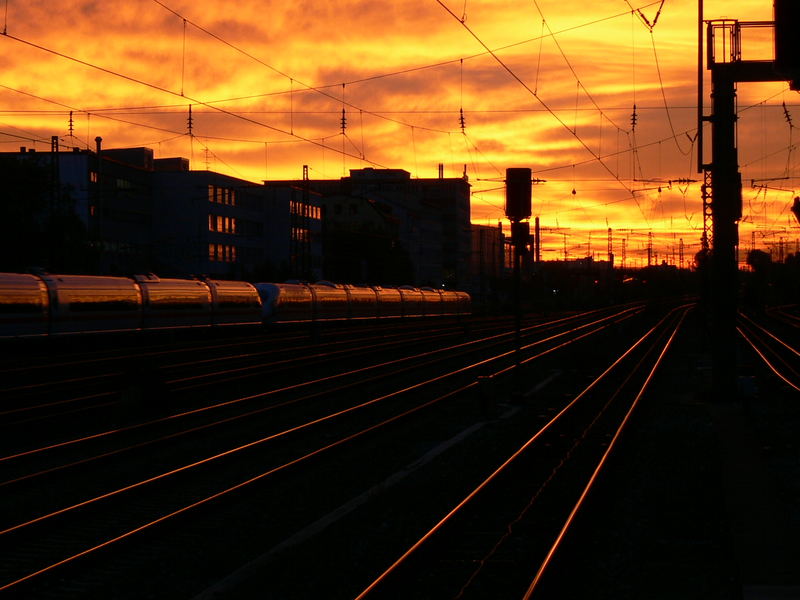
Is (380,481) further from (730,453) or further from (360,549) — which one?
(730,453)

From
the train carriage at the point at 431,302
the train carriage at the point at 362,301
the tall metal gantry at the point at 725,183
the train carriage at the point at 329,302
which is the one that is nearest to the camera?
the tall metal gantry at the point at 725,183

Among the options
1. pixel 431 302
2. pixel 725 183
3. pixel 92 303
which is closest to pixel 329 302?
pixel 431 302

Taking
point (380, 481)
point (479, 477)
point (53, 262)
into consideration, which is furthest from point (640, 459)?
point (53, 262)

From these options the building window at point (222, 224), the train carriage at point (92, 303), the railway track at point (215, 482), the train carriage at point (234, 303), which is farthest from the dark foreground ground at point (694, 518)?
the building window at point (222, 224)

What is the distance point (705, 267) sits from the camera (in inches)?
1624

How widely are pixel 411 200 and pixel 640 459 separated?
472 feet

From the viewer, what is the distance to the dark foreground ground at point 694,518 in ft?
26.5

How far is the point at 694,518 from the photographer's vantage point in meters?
10.6

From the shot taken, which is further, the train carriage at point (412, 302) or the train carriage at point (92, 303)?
the train carriage at point (412, 302)

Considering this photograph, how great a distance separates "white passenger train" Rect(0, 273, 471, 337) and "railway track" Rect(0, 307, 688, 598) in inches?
536

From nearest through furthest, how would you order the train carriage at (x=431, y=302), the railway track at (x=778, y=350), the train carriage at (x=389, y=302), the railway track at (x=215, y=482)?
the railway track at (x=215, y=482) → the railway track at (x=778, y=350) → the train carriage at (x=389, y=302) → the train carriage at (x=431, y=302)

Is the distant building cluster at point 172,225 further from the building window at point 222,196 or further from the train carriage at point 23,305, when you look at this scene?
the train carriage at point 23,305

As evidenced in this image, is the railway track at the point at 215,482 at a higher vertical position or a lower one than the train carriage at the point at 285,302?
lower

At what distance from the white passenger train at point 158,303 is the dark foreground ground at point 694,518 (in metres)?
21.8
